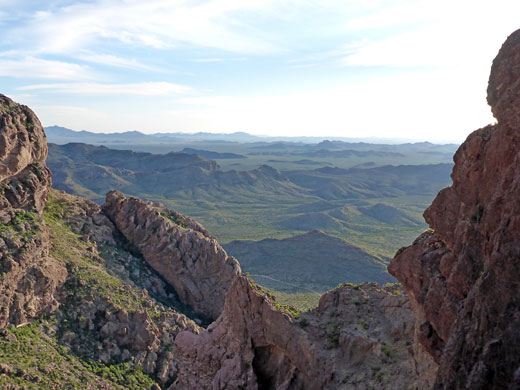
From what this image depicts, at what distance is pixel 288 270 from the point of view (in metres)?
101

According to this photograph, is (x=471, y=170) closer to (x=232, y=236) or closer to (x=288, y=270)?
(x=288, y=270)

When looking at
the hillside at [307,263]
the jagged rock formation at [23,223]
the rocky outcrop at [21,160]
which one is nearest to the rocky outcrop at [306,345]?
the jagged rock formation at [23,223]

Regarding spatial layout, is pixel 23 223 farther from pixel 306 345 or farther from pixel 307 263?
pixel 307 263

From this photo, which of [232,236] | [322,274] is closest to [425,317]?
[322,274]

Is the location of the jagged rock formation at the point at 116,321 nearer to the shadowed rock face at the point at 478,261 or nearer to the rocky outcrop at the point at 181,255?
the rocky outcrop at the point at 181,255

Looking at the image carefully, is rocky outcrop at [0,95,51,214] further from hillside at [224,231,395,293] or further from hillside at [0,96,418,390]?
hillside at [224,231,395,293]

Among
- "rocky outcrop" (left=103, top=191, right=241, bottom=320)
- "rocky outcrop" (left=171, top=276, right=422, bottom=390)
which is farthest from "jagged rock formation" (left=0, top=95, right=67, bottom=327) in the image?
"rocky outcrop" (left=171, top=276, right=422, bottom=390)

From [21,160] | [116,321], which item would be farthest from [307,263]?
[21,160]

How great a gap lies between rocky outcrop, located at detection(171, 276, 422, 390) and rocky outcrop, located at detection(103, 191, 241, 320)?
1897 cm

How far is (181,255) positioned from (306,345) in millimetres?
26676

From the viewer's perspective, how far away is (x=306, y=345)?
75.0 feet

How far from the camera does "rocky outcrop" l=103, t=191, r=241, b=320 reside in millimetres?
46844

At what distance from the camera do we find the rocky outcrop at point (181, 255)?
1844 inches

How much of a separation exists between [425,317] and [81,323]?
2776 cm
